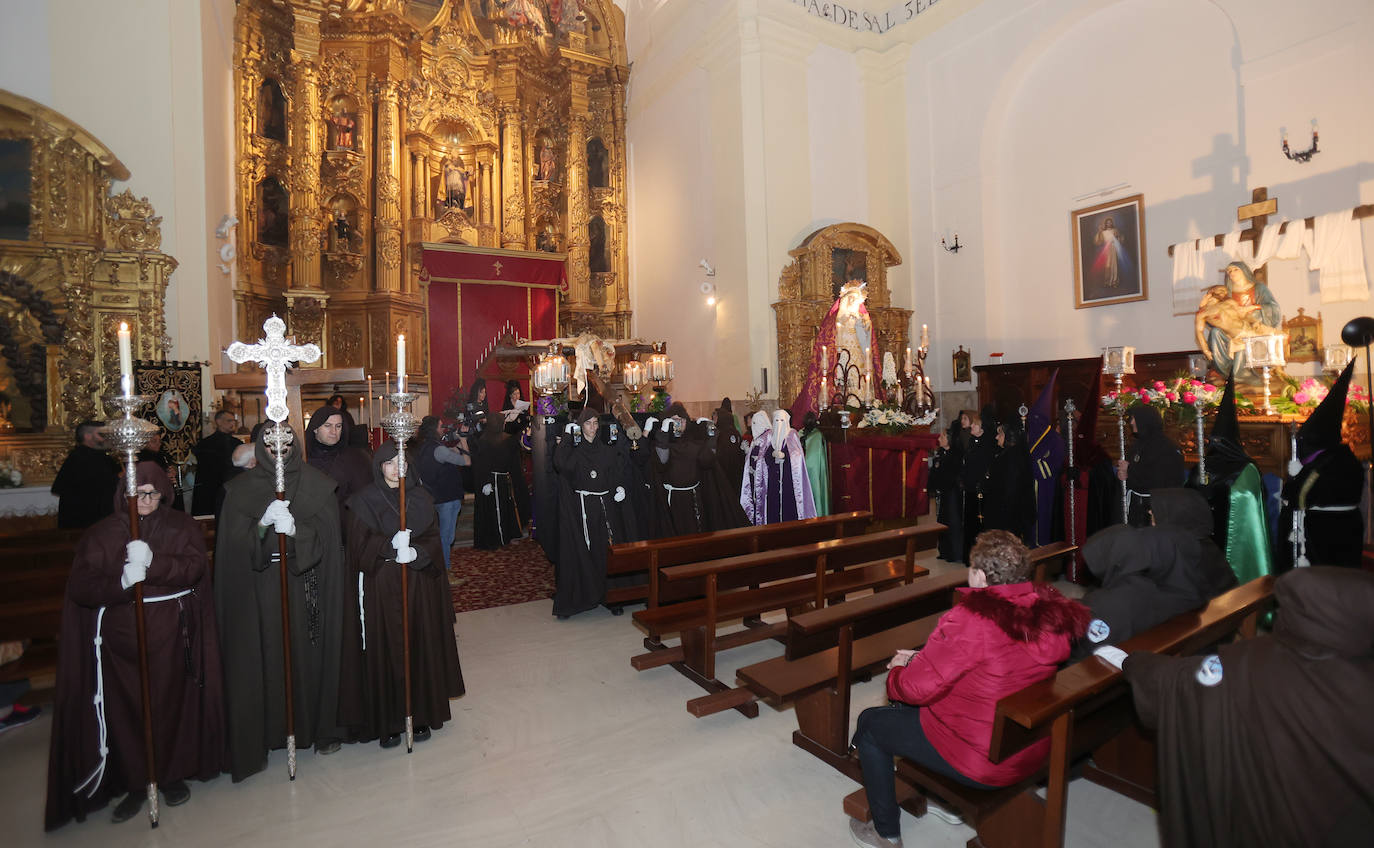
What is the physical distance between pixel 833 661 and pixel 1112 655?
4.89ft

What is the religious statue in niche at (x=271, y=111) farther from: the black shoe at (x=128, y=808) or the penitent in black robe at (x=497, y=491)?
the black shoe at (x=128, y=808)

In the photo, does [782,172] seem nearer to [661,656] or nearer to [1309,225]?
[1309,225]

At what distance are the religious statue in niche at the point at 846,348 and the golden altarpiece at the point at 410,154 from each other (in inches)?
283

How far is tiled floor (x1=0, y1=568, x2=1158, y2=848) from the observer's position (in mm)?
3043

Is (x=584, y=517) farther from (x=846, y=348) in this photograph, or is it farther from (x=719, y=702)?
(x=846, y=348)

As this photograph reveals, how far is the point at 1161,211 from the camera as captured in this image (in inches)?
420

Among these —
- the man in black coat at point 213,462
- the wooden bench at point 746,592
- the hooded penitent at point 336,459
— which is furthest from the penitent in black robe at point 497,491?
the wooden bench at point 746,592

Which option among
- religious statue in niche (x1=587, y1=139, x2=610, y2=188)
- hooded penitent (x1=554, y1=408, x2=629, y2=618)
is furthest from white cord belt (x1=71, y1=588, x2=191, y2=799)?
religious statue in niche (x1=587, y1=139, x2=610, y2=188)

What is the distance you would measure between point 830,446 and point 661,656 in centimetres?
523

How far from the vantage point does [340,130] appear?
14062 mm

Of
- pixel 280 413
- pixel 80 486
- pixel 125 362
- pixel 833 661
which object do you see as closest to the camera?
pixel 125 362

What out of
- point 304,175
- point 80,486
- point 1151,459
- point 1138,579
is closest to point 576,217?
point 304,175

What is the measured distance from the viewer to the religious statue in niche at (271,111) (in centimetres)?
1309

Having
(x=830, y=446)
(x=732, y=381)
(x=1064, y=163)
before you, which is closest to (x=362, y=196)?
(x=732, y=381)
